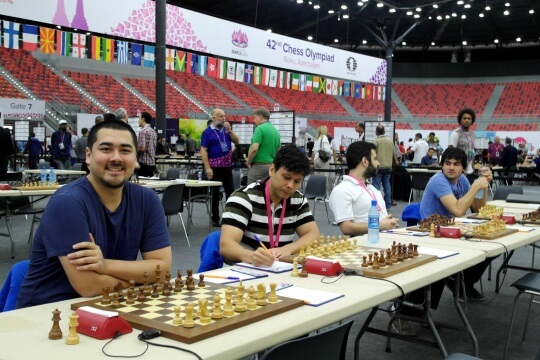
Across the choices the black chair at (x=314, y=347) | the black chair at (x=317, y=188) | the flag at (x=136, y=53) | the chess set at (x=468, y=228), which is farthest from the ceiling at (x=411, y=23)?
the black chair at (x=314, y=347)

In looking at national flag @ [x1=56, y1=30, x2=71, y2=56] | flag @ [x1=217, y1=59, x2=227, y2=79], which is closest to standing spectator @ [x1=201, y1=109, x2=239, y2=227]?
national flag @ [x1=56, y1=30, x2=71, y2=56]

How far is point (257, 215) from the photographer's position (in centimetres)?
252

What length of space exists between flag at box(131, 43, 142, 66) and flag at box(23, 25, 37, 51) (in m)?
1.69

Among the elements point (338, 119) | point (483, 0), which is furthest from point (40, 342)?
point (338, 119)

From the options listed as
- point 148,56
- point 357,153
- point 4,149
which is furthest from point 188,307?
point 148,56

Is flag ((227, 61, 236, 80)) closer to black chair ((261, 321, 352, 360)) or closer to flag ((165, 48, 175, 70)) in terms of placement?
flag ((165, 48, 175, 70))

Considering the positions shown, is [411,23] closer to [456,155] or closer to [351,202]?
[456,155]

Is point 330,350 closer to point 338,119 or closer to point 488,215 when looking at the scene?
point 488,215

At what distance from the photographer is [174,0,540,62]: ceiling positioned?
17.2 meters

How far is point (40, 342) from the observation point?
120 centimetres

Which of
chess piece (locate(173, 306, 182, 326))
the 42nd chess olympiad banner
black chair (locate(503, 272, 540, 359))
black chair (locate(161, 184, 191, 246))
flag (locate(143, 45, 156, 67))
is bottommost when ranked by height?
black chair (locate(503, 272, 540, 359))

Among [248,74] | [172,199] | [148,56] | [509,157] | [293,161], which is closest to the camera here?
[293,161]

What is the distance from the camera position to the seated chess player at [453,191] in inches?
141

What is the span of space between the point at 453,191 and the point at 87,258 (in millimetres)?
2796
